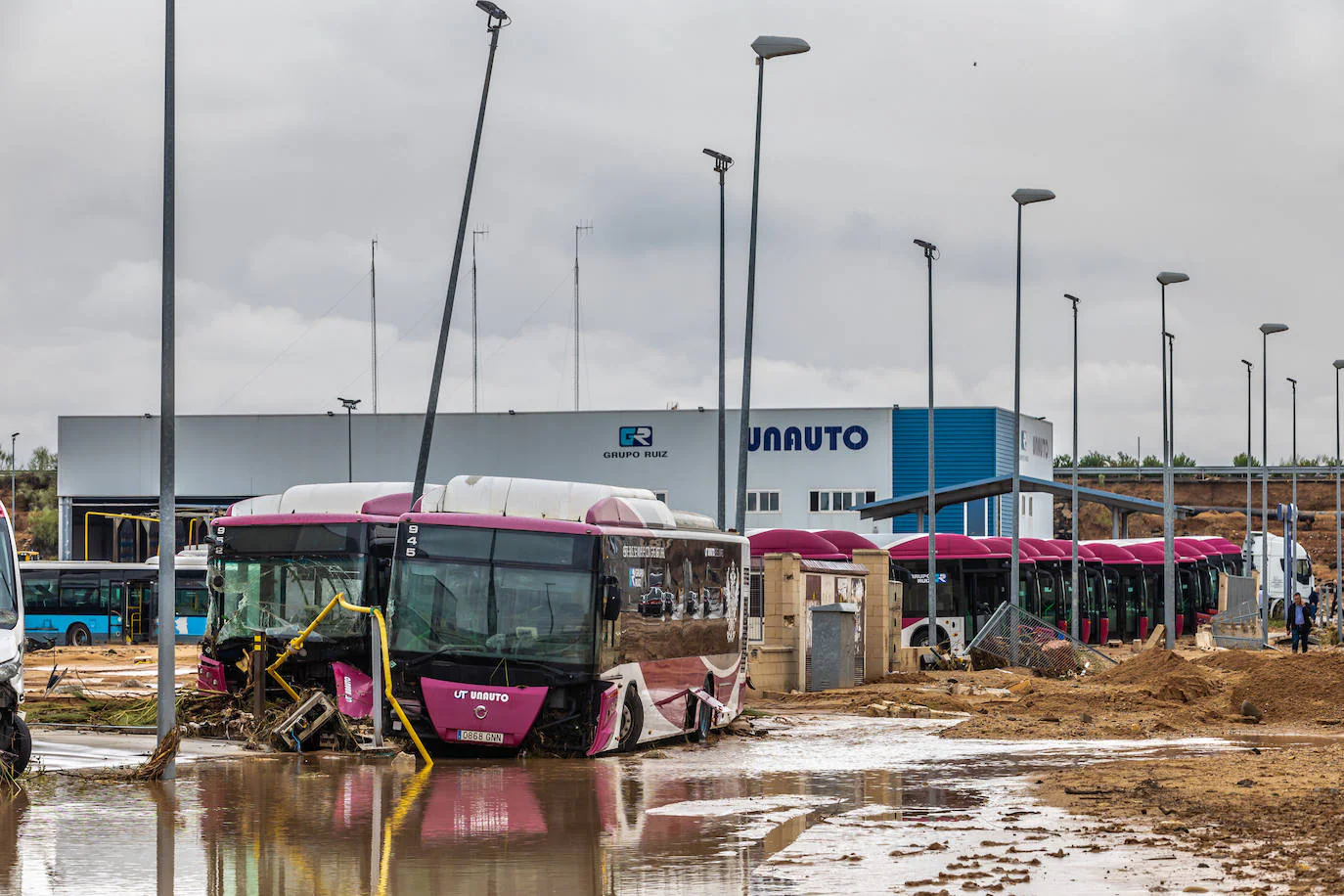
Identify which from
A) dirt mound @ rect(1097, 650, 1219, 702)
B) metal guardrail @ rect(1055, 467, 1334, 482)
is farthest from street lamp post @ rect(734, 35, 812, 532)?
metal guardrail @ rect(1055, 467, 1334, 482)

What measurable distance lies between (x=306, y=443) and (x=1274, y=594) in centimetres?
4580

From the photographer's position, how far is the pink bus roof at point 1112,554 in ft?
209

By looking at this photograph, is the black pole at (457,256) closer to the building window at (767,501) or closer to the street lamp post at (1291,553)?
the street lamp post at (1291,553)

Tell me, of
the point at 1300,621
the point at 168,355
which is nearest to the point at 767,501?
the point at 1300,621

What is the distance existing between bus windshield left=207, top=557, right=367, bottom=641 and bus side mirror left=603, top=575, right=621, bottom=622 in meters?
5.46

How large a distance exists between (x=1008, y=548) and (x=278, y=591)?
1253 inches

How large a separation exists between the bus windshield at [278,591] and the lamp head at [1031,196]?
73.4ft

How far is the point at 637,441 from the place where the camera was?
82375 mm

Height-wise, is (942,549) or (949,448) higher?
(949,448)

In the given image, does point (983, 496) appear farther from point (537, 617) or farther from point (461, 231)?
point (537, 617)

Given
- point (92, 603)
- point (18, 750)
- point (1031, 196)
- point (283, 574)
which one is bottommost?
point (92, 603)

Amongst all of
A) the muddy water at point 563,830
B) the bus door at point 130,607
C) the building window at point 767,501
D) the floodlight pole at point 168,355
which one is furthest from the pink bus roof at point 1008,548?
the floodlight pole at point 168,355

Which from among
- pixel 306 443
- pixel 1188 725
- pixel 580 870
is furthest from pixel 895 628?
pixel 306 443

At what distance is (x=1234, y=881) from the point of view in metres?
11.5
